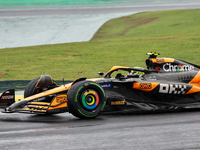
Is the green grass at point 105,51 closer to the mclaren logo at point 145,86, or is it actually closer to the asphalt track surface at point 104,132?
the mclaren logo at point 145,86

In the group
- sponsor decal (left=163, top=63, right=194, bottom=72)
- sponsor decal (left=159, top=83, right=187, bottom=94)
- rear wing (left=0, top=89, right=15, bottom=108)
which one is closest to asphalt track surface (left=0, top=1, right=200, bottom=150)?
rear wing (left=0, top=89, right=15, bottom=108)

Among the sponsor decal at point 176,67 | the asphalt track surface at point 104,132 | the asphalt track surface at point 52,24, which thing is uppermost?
the asphalt track surface at point 52,24

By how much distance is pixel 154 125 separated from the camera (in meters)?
6.37

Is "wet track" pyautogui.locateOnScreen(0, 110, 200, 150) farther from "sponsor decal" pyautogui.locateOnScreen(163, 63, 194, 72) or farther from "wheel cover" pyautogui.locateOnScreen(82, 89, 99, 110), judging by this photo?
"sponsor decal" pyautogui.locateOnScreen(163, 63, 194, 72)

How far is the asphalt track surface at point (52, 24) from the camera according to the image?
2334 cm

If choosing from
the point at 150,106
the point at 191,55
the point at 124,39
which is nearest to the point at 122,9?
the point at 124,39

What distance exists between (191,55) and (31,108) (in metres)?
12.1

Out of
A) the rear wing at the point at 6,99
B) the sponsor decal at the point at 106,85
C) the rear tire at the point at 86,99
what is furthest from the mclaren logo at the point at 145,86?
the rear wing at the point at 6,99

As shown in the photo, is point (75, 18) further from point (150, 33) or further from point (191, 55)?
point (191, 55)

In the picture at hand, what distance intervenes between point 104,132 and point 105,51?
1323 cm

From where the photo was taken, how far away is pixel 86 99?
694cm

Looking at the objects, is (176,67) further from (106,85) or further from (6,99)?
(6,99)

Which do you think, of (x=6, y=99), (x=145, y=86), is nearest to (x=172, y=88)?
(x=145, y=86)

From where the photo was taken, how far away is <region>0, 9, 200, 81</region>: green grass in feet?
49.4
